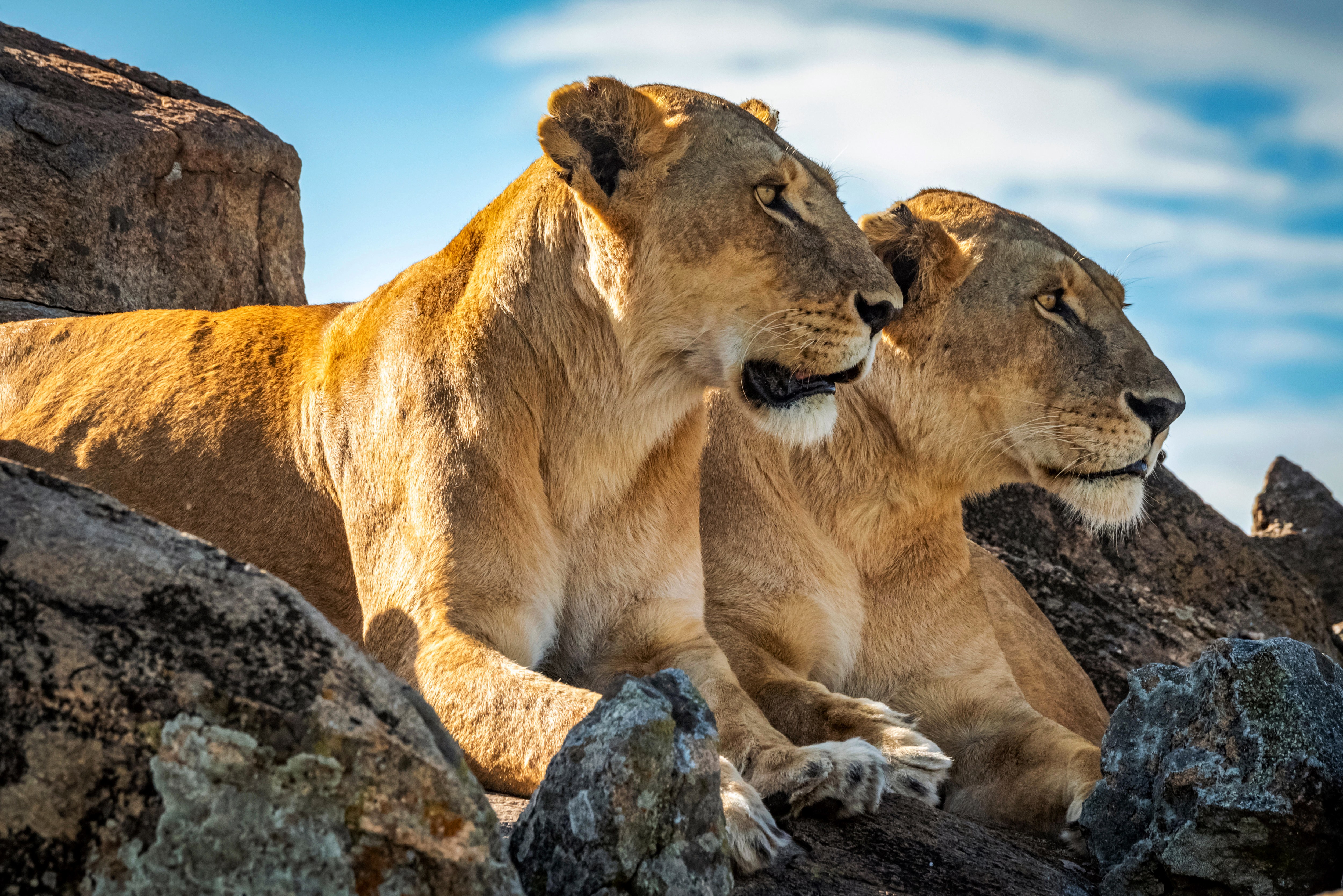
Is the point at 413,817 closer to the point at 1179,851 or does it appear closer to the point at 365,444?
the point at 1179,851

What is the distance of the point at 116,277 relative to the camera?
6.87m

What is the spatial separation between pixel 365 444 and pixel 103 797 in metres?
2.30

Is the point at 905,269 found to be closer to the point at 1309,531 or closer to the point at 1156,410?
the point at 1156,410

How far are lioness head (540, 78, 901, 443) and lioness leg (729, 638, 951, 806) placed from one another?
32.8 inches

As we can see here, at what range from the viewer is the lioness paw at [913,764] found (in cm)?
357

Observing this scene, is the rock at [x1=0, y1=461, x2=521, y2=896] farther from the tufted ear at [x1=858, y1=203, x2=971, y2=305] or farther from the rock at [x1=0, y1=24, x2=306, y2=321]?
the rock at [x1=0, y1=24, x2=306, y2=321]

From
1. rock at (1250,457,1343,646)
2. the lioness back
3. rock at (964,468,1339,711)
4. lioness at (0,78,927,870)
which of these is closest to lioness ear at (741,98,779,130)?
lioness at (0,78,927,870)

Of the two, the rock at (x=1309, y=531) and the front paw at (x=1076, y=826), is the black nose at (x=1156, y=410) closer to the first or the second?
the front paw at (x=1076, y=826)

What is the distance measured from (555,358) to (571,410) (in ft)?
0.54

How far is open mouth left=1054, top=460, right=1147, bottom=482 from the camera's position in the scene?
436 centimetres

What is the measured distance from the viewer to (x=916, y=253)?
4629mm

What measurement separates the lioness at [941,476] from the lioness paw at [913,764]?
0.51 meters

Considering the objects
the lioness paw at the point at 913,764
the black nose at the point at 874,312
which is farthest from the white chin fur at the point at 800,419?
the lioness paw at the point at 913,764

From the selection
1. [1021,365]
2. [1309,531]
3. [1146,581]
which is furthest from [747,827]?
→ [1309,531]
